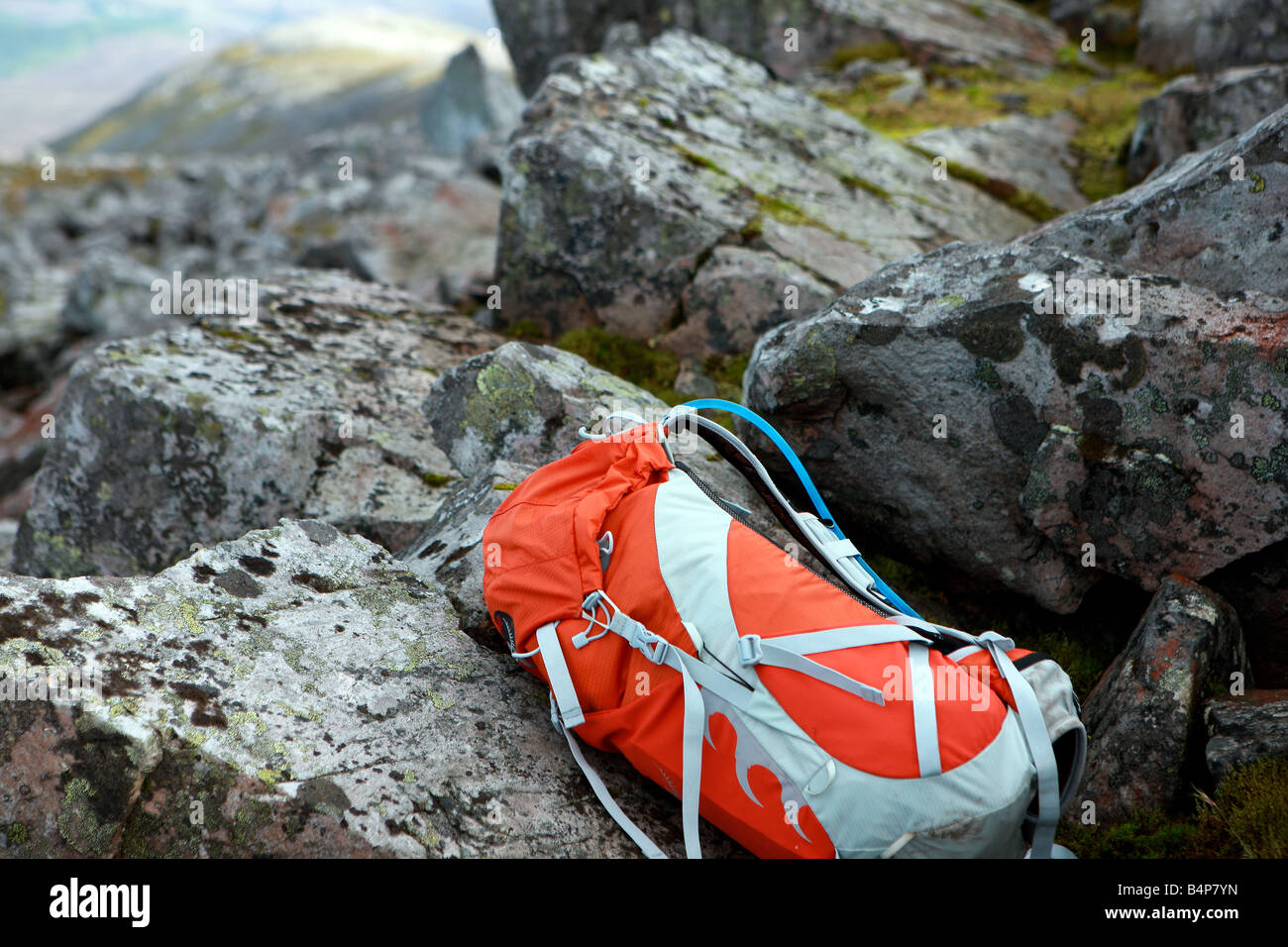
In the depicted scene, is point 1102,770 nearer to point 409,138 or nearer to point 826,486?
point 826,486

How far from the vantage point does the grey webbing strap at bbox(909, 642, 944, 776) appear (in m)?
3.58

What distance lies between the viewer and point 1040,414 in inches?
225

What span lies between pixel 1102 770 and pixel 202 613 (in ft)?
17.6

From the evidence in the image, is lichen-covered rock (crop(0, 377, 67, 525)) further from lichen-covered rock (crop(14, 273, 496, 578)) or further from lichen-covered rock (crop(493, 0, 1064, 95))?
lichen-covered rock (crop(493, 0, 1064, 95))

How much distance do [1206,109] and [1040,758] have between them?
11666 mm

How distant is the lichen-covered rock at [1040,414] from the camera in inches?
208

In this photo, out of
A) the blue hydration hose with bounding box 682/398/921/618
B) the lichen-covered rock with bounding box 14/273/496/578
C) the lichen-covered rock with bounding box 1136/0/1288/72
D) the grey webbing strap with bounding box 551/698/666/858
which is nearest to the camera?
the grey webbing strap with bounding box 551/698/666/858

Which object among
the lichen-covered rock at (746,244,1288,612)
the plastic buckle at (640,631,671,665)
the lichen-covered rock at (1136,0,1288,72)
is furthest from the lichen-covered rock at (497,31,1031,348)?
the lichen-covered rock at (1136,0,1288,72)

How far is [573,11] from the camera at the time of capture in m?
24.8

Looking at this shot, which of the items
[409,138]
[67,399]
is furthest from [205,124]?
[67,399]

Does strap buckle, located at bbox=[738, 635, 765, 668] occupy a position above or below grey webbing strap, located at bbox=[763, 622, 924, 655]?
below

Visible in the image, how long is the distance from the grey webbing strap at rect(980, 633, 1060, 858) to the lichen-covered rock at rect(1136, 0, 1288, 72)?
17.0m

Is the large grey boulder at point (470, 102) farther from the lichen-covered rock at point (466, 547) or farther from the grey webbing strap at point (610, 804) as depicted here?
the grey webbing strap at point (610, 804)

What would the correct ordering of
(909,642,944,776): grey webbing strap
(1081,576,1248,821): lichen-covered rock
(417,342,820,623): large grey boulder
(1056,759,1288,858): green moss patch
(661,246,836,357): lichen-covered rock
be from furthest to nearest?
(661,246,836,357): lichen-covered rock < (417,342,820,623): large grey boulder < (1081,576,1248,821): lichen-covered rock < (1056,759,1288,858): green moss patch < (909,642,944,776): grey webbing strap
